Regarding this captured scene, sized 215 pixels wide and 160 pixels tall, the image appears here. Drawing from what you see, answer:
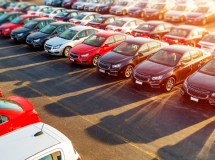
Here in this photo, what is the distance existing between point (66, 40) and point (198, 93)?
9622mm

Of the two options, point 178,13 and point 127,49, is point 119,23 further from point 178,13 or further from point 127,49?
point 178,13

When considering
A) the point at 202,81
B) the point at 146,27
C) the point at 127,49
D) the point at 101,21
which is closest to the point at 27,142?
the point at 202,81

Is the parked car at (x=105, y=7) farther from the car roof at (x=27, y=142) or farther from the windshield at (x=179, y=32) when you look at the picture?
the car roof at (x=27, y=142)

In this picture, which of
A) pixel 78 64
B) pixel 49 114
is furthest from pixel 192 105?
pixel 78 64

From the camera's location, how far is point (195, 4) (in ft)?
108

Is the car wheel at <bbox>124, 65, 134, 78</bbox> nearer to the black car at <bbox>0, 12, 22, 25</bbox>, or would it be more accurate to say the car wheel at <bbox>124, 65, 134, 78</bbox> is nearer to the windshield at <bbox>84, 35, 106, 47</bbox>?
the windshield at <bbox>84, 35, 106, 47</bbox>

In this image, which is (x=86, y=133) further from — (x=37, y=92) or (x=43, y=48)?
(x=43, y=48)

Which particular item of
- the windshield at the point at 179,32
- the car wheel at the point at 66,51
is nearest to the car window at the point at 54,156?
the car wheel at the point at 66,51

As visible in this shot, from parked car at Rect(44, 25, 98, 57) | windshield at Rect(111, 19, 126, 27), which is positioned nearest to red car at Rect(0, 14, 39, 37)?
parked car at Rect(44, 25, 98, 57)

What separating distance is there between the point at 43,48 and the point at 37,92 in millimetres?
7865

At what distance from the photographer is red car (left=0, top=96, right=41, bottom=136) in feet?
27.5

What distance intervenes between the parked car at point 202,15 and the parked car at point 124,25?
23.8 feet

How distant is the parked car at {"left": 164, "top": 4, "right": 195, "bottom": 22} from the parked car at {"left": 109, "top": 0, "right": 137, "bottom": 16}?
5428 mm

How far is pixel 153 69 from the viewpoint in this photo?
13.2 meters
